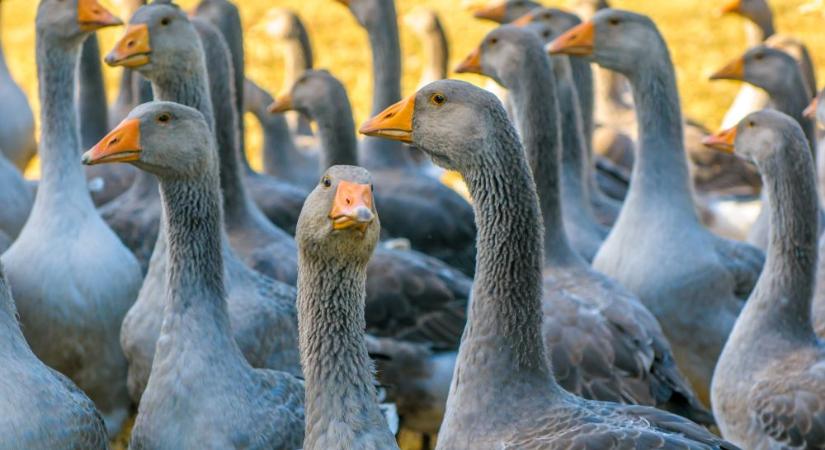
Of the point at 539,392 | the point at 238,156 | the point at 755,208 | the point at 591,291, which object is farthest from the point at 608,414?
the point at 755,208

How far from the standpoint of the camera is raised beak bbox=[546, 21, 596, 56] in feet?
28.9

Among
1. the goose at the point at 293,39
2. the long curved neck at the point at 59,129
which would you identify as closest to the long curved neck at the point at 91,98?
the long curved neck at the point at 59,129

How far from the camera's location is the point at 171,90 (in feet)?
24.4

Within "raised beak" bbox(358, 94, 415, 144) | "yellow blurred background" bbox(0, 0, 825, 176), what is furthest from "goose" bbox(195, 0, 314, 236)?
"yellow blurred background" bbox(0, 0, 825, 176)

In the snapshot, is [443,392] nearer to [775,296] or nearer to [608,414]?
A: [775,296]

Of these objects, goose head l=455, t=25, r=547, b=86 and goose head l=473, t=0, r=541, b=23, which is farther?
goose head l=473, t=0, r=541, b=23

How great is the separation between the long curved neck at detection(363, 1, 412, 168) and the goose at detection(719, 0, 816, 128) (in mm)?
2718

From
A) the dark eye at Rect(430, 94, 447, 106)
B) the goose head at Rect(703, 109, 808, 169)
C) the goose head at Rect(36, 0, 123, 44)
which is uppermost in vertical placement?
the goose head at Rect(36, 0, 123, 44)

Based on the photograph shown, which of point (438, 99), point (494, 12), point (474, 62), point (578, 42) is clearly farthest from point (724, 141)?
point (494, 12)

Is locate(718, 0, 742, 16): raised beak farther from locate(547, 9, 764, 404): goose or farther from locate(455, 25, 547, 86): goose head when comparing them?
locate(455, 25, 547, 86): goose head

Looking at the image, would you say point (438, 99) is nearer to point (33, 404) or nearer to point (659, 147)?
point (33, 404)

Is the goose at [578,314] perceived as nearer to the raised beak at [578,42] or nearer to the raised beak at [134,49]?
the raised beak at [578,42]

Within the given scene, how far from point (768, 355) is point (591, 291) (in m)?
1.04

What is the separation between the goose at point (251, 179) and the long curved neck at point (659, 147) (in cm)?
221
